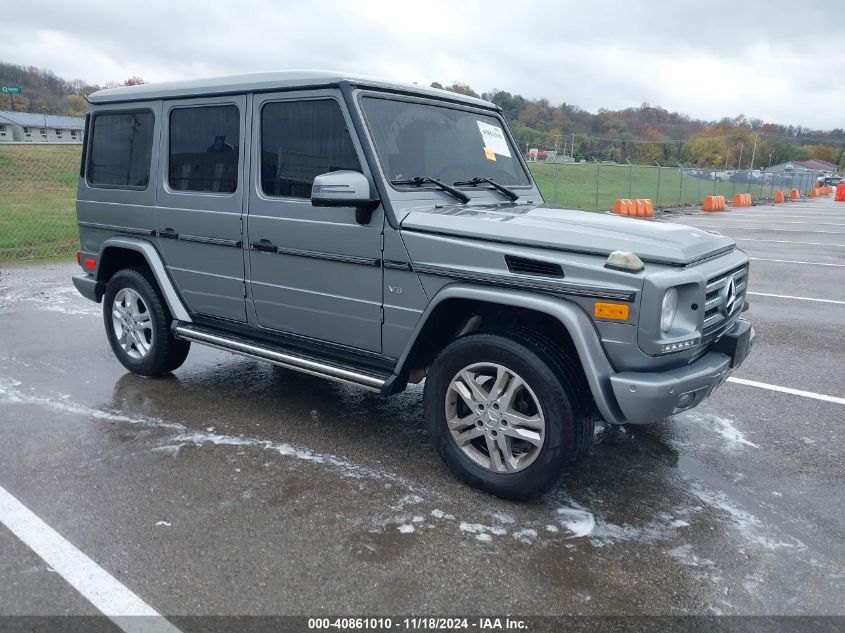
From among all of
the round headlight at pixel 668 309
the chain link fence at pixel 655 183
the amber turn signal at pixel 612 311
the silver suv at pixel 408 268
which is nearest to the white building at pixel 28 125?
the chain link fence at pixel 655 183

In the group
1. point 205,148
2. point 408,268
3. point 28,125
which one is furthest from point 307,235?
point 28,125

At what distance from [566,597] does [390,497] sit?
1.13 m

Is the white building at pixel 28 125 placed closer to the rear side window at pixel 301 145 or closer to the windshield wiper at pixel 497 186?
the rear side window at pixel 301 145

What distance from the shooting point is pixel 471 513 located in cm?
357

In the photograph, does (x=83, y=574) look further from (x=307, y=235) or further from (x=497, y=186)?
(x=497, y=186)

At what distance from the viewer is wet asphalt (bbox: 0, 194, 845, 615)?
115 inches

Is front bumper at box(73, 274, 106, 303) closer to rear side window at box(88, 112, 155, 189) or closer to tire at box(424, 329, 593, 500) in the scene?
rear side window at box(88, 112, 155, 189)

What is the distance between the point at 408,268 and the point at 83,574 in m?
2.12

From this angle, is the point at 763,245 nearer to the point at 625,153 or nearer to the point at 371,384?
the point at 371,384

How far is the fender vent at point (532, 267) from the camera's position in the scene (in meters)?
3.43

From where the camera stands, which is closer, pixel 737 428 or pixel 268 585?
pixel 268 585

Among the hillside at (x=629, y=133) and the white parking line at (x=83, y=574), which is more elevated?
the hillside at (x=629, y=133)

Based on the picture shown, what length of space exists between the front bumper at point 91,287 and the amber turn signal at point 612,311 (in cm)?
424

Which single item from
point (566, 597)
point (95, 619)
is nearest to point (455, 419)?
point (566, 597)
